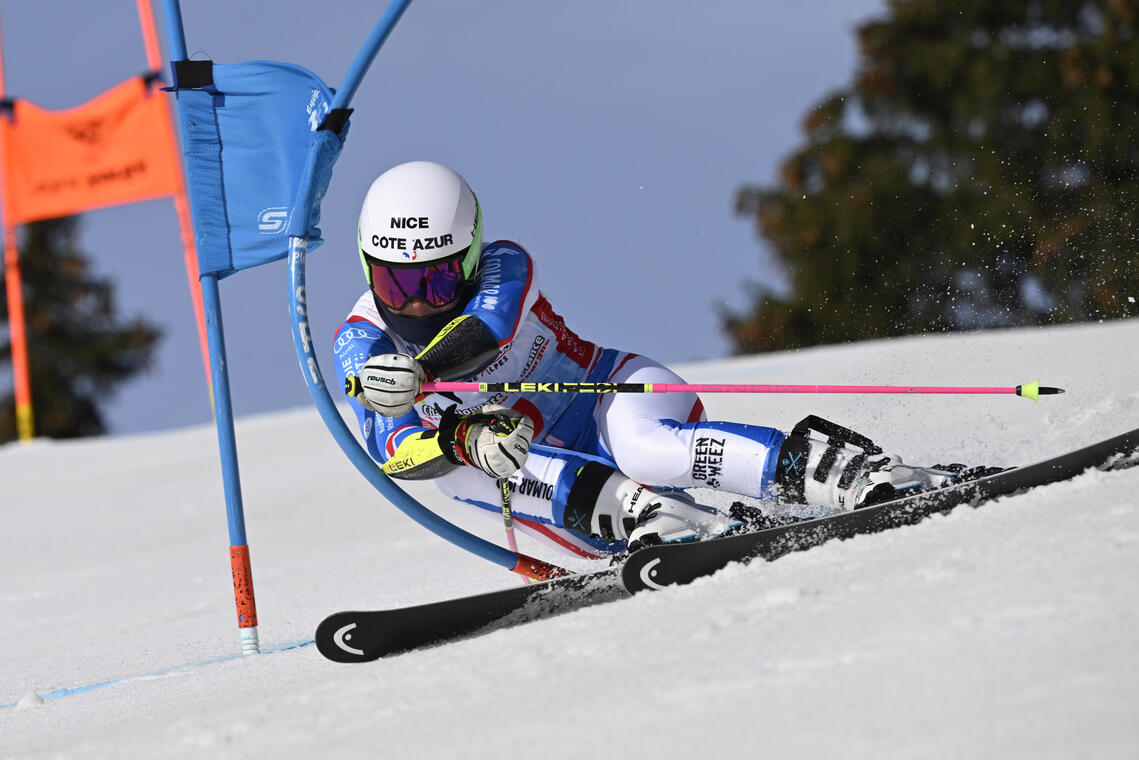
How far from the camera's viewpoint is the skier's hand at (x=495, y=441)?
376 cm

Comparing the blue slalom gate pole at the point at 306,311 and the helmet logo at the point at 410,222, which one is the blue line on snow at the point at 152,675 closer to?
the blue slalom gate pole at the point at 306,311

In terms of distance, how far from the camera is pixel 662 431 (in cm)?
403

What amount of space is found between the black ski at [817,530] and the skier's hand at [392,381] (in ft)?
2.83

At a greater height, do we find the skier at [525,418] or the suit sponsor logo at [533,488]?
the skier at [525,418]

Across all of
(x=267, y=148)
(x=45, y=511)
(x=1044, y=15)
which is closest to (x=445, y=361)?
(x=267, y=148)

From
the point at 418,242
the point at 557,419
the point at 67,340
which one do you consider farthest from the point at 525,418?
the point at 67,340

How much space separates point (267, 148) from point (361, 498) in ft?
17.4

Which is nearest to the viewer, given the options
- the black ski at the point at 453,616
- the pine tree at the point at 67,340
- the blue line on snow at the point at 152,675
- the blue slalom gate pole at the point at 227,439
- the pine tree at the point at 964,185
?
the black ski at the point at 453,616

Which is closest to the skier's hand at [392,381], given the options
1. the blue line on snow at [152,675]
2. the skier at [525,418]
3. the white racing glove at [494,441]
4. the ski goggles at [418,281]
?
the skier at [525,418]

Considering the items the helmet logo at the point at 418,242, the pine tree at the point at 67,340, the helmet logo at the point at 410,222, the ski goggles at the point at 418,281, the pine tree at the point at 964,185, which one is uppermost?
the helmet logo at the point at 410,222

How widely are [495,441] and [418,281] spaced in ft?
2.04

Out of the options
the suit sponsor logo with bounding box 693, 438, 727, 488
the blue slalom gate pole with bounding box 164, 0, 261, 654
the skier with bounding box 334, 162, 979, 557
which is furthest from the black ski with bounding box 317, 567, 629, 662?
the blue slalom gate pole with bounding box 164, 0, 261, 654

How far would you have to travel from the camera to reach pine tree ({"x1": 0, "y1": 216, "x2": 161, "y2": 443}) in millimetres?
31766

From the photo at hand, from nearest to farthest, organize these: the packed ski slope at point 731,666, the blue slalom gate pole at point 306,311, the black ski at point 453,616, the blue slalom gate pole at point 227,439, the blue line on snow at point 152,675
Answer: the packed ski slope at point 731,666 → the black ski at point 453,616 → the blue line on snow at point 152,675 → the blue slalom gate pole at point 306,311 → the blue slalom gate pole at point 227,439
